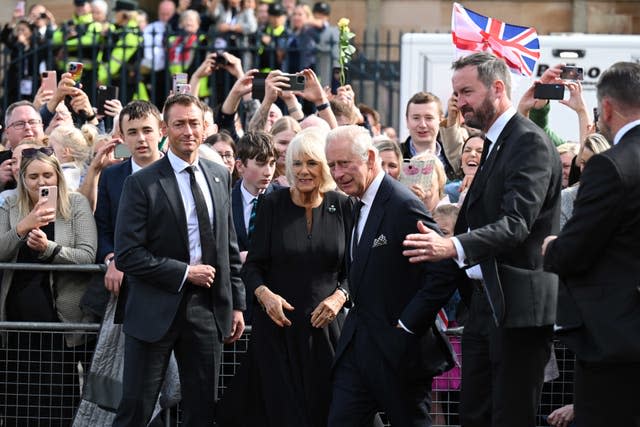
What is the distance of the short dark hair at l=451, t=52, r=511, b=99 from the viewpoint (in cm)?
724

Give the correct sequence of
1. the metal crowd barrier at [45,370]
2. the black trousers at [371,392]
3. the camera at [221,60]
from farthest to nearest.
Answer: the camera at [221,60], the metal crowd barrier at [45,370], the black trousers at [371,392]

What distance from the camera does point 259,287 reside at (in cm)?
827

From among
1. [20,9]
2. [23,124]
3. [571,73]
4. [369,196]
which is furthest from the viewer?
[20,9]

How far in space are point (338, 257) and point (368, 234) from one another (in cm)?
65

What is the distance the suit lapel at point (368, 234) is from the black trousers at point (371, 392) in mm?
308

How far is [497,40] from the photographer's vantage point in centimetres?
1088

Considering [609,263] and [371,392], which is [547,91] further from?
[609,263]

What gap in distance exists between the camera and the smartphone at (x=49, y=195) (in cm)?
918

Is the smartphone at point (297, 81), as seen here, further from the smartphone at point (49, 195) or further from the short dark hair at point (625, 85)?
the short dark hair at point (625, 85)

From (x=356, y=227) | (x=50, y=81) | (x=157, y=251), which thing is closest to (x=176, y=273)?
(x=157, y=251)

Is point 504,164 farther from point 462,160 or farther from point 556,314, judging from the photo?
point 462,160

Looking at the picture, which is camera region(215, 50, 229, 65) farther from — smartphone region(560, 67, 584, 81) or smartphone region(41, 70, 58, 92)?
smartphone region(560, 67, 584, 81)

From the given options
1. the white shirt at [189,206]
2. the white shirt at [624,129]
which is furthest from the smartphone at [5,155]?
the white shirt at [624,129]

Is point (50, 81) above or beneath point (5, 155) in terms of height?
above
